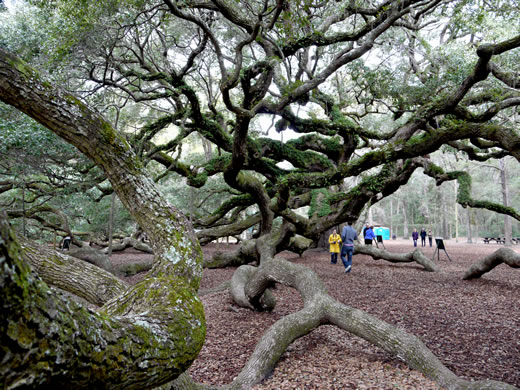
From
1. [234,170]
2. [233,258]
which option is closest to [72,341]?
[234,170]

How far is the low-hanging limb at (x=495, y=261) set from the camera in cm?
696

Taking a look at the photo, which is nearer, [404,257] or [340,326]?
[340,326]

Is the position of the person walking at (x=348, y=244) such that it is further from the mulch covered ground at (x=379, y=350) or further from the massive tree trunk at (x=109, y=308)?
the massive tree trunk at (x=109, y=308)

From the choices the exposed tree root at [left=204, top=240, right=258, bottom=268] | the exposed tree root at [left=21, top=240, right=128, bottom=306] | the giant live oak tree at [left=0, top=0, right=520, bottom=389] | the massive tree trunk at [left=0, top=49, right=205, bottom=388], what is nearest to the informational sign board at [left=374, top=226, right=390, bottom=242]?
the giant live oak tree at [left=0, top=0, right=520, bottom=389]

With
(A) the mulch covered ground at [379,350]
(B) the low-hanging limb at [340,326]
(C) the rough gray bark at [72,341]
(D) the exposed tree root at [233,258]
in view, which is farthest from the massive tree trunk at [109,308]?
(D) the exposed tree root at [233,258]

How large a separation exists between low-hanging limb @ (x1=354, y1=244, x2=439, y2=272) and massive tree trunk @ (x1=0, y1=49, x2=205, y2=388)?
9213 millimetres

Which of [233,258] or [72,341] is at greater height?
[72,341]

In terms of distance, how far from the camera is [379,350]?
3.83 metres

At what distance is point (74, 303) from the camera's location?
102cm

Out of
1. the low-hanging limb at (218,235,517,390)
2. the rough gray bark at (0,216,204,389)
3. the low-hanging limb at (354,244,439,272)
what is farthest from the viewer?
the low-hanging limb at (354,244,439,272)

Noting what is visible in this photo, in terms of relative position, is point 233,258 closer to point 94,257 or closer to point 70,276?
point 94,257

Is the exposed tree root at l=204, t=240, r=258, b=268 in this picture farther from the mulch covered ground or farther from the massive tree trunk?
the massive tree trunk

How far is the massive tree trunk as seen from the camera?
81 centimetres

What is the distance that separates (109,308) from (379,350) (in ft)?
10.8
